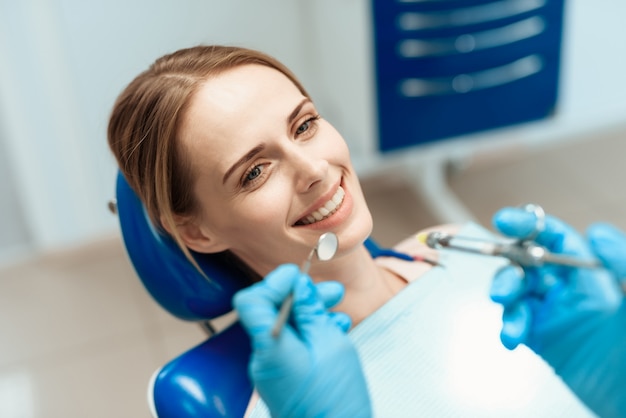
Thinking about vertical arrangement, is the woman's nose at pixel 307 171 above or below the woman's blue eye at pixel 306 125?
below

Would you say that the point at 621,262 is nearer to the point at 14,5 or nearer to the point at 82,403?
the point at 82,403

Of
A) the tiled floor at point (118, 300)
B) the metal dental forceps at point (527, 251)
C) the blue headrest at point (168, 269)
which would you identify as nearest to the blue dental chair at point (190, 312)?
the blue headrest at point (168, 269)

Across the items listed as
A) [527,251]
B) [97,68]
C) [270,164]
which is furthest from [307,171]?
[97,68]

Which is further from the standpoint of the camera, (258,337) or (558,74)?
(558,74)

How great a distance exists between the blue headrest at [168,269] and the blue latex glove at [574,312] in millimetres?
483

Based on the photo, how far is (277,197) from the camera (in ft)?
3.16

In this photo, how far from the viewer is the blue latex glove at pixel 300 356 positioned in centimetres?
73

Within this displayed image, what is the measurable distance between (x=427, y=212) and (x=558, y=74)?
644mm

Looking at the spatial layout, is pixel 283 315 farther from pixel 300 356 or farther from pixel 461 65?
pixel 461 65

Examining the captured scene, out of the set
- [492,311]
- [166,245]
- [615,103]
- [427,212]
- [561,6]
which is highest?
[561,6]

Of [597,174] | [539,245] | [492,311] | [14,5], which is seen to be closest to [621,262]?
[539,245]

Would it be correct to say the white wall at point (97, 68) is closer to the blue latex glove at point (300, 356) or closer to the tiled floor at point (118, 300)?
the tiled floor at point (118, 300)

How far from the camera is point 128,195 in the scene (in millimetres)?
1089

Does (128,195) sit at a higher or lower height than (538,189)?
higher
